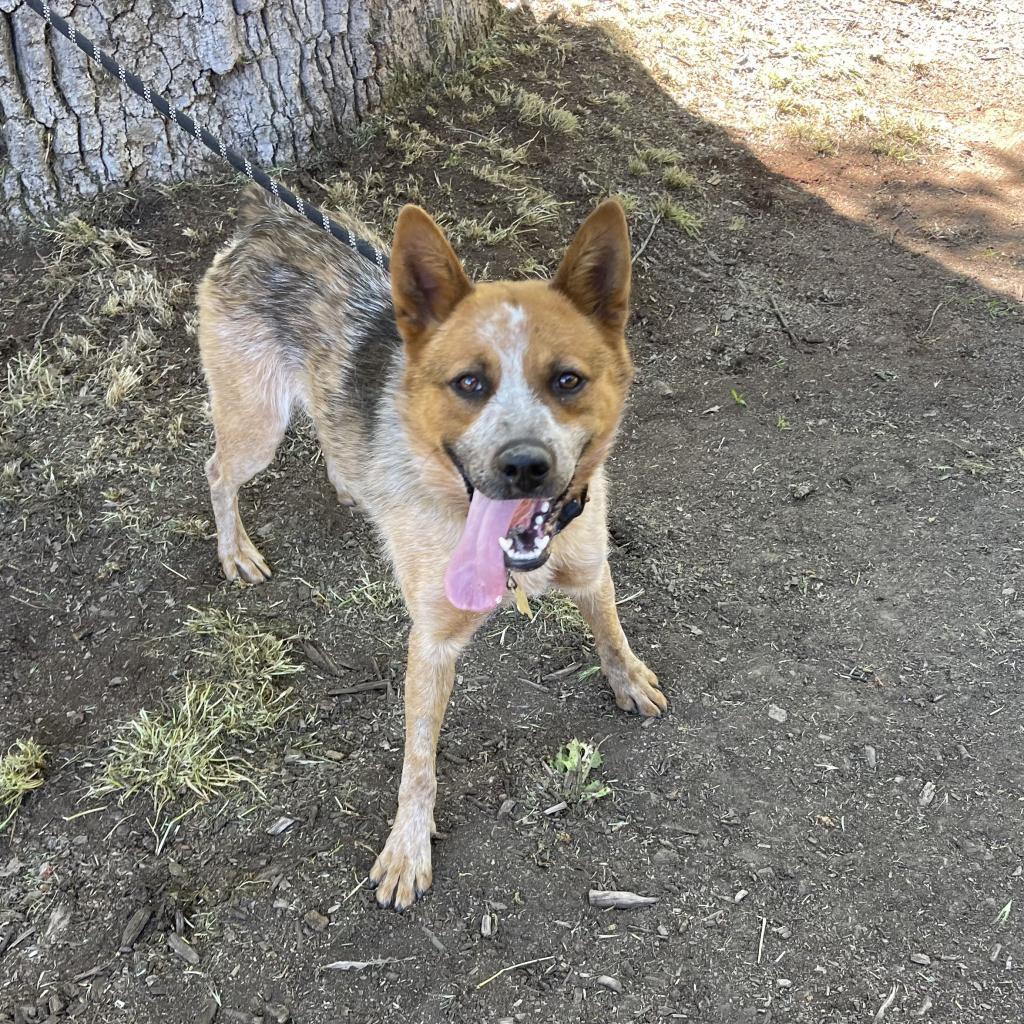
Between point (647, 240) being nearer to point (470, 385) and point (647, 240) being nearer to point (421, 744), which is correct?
point (470, 385)

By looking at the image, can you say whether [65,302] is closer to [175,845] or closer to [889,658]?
[175,845]

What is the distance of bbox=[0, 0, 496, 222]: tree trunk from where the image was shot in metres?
4.52

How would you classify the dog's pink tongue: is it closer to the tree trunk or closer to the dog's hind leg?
the dog's hind leg

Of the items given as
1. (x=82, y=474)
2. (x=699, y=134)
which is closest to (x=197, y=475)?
(x=82, y=474)

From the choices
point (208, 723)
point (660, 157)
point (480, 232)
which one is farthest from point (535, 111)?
point (208, 723)

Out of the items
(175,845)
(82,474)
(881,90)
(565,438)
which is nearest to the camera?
(565,438)

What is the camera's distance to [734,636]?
3.70 meters

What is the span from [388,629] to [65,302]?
110 inches

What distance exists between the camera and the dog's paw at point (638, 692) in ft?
11.1

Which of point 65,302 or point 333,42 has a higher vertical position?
point 333,42

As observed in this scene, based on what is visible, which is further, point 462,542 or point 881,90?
point 881,90

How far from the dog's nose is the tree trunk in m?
3.58

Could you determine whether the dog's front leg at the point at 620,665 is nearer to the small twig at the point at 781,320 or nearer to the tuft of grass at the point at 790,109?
the small twig at the point at 781,320

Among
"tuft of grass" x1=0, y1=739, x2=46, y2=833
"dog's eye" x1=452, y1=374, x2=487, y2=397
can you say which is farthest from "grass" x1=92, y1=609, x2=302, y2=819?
"dog's eye" x1=452, y1=374, x2=487, y2=397
